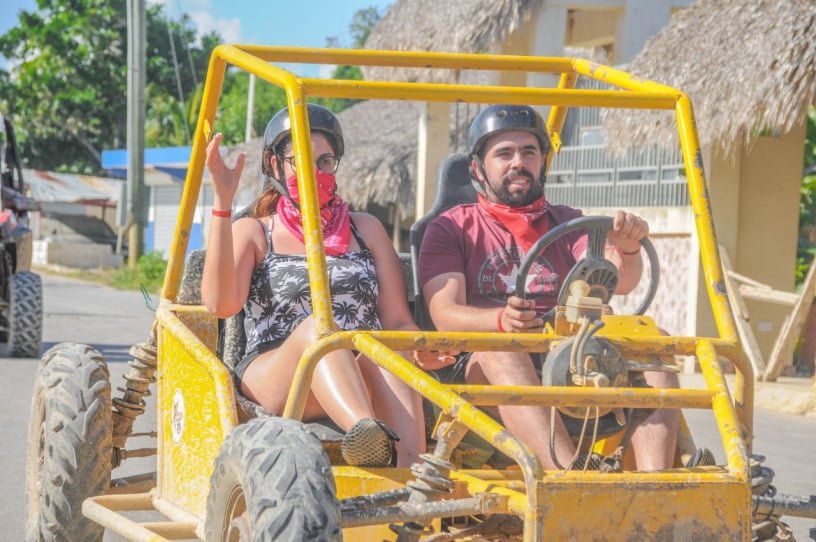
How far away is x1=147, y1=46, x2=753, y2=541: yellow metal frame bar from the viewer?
3.43 meters

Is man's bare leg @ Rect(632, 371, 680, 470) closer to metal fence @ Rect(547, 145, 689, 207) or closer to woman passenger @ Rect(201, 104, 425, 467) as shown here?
woman passenger @ Rect(201, 104, 425, 467)

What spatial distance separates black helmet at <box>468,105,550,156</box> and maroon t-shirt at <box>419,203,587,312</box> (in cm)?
28

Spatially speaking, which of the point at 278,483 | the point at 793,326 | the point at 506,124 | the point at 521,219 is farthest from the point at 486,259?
the point at 793,326

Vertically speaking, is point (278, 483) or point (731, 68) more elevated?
point (731, 68)

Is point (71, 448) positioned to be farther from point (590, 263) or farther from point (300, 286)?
point (590, 263)

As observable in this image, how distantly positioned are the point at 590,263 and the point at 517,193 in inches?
34.7

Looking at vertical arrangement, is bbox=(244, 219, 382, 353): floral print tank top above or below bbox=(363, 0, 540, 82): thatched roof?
below

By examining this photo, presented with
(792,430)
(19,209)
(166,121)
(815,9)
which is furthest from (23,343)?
(166,121)

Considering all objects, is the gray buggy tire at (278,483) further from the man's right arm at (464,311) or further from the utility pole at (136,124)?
the utility pole at (136,124)

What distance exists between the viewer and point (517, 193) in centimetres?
498

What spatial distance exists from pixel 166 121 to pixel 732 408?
1721 inches

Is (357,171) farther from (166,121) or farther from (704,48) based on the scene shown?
(166,121)

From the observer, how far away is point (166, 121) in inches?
1817

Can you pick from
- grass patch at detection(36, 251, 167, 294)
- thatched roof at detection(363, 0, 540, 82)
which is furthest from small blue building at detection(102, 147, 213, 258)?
thatched roof at detection(363, 0, 540, 82)
